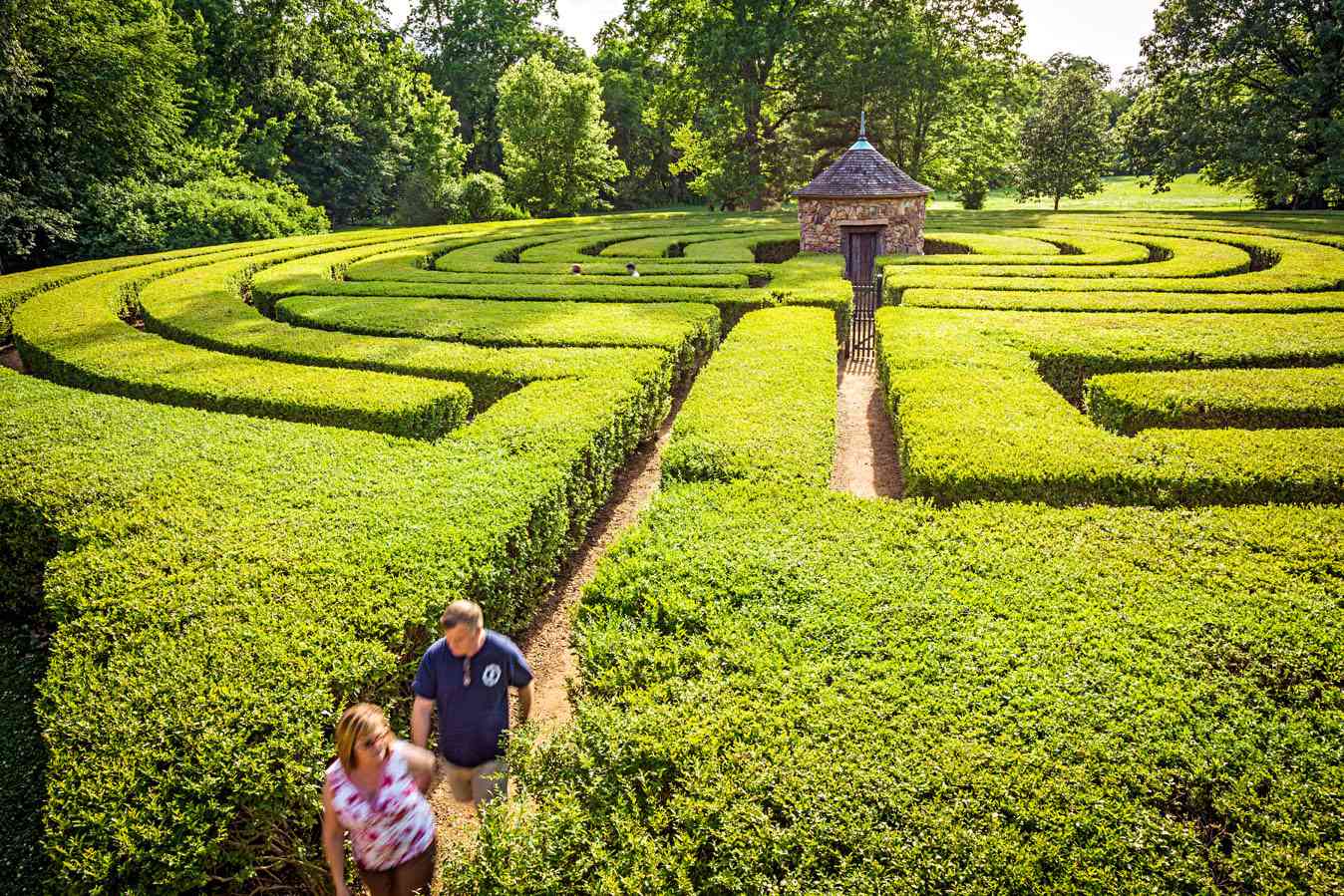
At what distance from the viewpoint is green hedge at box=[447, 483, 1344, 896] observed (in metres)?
3.64

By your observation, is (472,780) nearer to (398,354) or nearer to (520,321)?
(398,354)

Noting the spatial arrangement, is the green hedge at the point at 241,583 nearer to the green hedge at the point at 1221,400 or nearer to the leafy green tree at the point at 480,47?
the green hedge at the point at 1221,400

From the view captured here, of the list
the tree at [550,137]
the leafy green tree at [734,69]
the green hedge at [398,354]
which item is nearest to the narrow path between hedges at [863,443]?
the green hedge at [398,354]

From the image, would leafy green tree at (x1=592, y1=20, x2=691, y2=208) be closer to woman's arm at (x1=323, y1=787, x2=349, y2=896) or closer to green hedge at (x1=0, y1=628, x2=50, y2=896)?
green hedge at (x1=0, y1=628, x2=50, y2=896)

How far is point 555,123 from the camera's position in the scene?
147ft

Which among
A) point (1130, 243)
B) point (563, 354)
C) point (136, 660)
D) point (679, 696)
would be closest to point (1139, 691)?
point (679, 696)

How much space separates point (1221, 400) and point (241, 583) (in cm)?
1114

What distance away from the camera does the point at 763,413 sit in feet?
32.6

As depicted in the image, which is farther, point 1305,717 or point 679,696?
point 679,696

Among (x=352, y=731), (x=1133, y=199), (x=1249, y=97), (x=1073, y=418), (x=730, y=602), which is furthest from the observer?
(x=1133, y=199)

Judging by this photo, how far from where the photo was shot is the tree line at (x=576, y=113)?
2756 cm

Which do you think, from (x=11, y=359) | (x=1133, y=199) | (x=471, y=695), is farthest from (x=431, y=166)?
(x=1133, y=199)

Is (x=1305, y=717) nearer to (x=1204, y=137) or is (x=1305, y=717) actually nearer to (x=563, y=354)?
(x=563, y=354)

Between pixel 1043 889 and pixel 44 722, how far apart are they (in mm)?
5913
